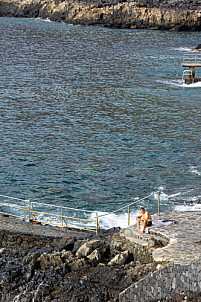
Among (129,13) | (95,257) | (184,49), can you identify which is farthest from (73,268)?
(129,13)

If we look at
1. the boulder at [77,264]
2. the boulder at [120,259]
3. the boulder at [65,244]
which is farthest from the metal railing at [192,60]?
the boulder at [77,264]

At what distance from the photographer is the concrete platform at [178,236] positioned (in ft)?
64.9

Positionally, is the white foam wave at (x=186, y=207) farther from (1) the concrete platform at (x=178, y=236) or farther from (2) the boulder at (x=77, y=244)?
(2) the boulder at (x=77, y=244)

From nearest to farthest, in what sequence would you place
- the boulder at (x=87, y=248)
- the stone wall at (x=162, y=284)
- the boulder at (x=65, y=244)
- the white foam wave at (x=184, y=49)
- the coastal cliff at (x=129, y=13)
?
the stone wall at (x=162, y=284)
the boulder at (x=87, y=248)
the boulder at (x=65, y=244)
the white foam wave at (x=184, y=49)
the coastal cliff at (x=129, y=13)

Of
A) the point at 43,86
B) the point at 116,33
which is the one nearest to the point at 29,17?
the point at 116,33

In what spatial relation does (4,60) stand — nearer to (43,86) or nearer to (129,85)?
(43,86)

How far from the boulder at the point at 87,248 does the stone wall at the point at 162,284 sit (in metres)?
3.93

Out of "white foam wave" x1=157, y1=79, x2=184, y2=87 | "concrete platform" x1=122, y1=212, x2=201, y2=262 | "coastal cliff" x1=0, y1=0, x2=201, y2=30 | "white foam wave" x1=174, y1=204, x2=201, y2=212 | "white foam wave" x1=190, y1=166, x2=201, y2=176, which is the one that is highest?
"coastal cliff" x1=0, y1=0, x2=201, y2=30

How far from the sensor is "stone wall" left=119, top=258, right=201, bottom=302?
18.3 m

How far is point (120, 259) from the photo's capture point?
21062mm

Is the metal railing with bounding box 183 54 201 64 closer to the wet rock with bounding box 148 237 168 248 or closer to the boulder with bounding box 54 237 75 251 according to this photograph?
the boulder with bounding box 54 237 75 251

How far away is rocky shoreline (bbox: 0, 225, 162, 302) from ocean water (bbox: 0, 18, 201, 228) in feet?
19.1

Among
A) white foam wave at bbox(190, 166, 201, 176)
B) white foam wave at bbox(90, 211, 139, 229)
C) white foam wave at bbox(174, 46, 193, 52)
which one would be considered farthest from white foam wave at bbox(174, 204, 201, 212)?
white foam wave at bbox(174, 46, 193, 52)

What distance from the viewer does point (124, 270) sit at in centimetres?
2066
